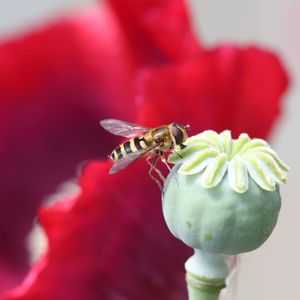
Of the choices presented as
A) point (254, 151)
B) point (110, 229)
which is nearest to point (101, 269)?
point (110, 229)

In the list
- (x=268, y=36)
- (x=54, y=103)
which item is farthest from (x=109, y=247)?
(x=268, y=36)

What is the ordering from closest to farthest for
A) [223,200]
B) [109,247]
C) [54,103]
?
1. [223,200]
2. [109,247]
3. [54,103]

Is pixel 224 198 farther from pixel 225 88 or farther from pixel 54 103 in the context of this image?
pixel 54 103

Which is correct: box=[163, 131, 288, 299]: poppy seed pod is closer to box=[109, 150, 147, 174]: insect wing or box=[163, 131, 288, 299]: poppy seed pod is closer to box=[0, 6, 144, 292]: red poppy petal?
box=[109, 150, 147, 174]: insect wing

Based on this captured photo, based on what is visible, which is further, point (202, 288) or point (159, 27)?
point (159, 27)

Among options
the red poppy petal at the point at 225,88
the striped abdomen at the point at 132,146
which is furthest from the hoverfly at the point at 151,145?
the red poppy petal at the point at 225,88

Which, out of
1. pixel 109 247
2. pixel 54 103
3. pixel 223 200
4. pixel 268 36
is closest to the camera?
pixel 223 200
